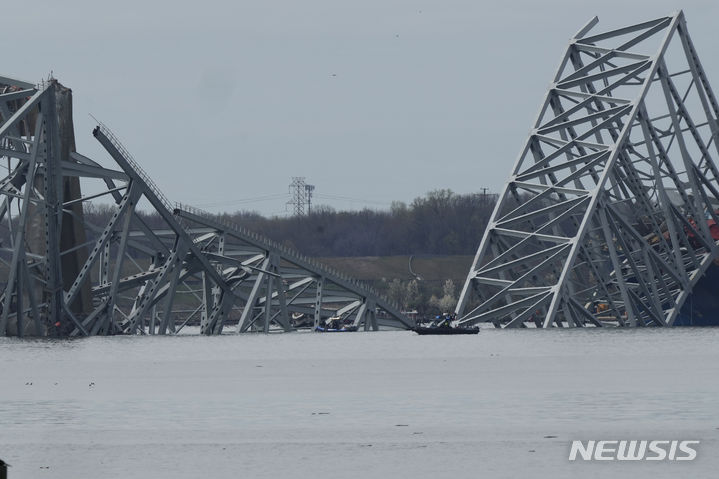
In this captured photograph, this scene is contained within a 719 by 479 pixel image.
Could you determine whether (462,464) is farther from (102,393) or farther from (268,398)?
(102,393)

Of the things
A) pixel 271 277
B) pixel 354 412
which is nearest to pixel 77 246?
pixel 271 277

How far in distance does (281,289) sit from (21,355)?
117ft

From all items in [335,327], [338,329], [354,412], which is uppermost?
[335,327]

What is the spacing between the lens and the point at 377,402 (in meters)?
54.8

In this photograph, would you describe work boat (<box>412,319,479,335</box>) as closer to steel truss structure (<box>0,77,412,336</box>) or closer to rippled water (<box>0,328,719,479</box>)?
steel truss structure (<box>0,77,412,336</box>)

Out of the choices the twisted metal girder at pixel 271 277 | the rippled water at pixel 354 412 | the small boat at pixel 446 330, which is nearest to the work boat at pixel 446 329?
the small boat at pixel 446 330

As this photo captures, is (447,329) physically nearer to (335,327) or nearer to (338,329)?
(338,329)

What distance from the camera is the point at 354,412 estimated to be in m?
50.7

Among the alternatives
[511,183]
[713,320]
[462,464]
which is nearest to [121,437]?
[462,464]

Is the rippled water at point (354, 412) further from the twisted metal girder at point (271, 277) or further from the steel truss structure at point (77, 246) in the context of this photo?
the twisted metal girder at point (271, 277)

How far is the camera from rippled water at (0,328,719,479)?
36.7 metres

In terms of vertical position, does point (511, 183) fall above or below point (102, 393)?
above

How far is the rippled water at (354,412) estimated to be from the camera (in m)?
36.7

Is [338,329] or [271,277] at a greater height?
→ [271,277]
